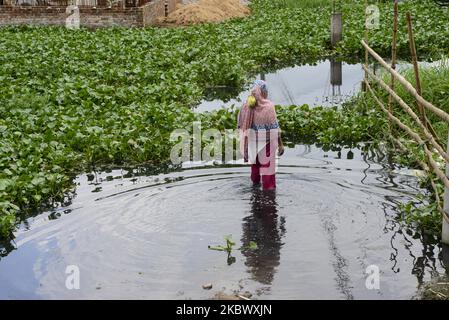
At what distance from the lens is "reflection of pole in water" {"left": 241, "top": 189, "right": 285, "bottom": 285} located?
650cm

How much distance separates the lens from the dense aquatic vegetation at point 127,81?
955cm

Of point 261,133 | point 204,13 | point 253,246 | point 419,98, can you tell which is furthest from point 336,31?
point 253,246

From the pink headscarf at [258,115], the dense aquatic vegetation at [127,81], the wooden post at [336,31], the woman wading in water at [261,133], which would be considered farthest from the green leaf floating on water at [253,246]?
the wooden post at [336,31]

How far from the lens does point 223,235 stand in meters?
7.34

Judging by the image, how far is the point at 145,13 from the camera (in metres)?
22.1

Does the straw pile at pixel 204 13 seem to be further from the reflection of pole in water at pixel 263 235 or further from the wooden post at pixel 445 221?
the wooden post at pixel 445 221

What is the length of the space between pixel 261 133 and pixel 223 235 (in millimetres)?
1557

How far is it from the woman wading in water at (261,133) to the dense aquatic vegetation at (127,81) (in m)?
1.96

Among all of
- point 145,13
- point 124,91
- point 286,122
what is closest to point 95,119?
point 124,91

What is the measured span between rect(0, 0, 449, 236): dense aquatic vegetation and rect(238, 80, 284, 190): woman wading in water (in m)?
1.96

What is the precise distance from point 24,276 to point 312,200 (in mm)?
3502

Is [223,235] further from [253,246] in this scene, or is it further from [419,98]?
[419,98]

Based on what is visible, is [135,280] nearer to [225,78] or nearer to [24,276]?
[24,276]

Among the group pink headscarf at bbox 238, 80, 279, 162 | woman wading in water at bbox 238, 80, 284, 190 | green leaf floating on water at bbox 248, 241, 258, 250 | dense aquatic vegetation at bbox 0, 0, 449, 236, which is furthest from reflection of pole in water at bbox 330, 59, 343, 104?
green leaf floating on water at bbox 248, 241, 258, 250
